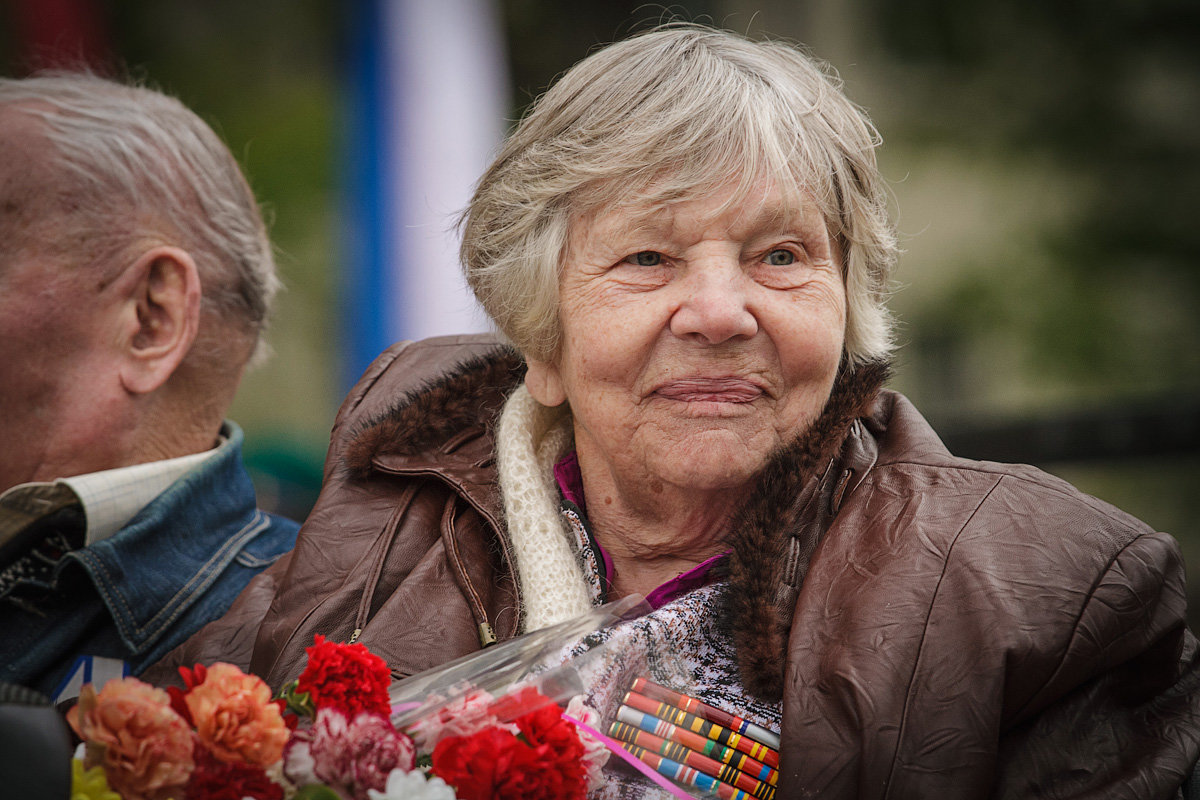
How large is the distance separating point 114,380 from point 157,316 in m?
0.18

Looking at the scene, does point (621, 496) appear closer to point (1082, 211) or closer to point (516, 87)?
point (516, 87)

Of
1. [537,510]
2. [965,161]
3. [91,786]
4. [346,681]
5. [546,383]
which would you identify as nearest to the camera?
[91,786]

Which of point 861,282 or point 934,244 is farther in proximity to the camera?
point 934,244

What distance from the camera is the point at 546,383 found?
2.27 metres

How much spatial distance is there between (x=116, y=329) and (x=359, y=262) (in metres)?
1.91

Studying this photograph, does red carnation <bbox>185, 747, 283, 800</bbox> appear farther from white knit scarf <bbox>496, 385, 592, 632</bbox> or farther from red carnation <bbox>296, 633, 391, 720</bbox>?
white knit scarf <bbox>496, 385, 592, 632</bbox>

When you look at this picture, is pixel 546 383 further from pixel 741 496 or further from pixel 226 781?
pixel 226 781

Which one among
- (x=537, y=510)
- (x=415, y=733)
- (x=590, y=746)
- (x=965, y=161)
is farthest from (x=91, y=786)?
(x=965, y=161)

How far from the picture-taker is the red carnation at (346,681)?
130cm

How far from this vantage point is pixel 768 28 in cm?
548

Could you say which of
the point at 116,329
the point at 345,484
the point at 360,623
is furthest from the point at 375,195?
the point at 360,623

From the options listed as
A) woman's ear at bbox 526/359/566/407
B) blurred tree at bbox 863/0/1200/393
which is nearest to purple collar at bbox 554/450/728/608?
woman's ear at bbox 526/359/566/407

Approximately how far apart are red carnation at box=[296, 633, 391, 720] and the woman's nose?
0.85 metres

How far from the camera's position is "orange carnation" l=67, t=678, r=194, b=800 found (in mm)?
1174
